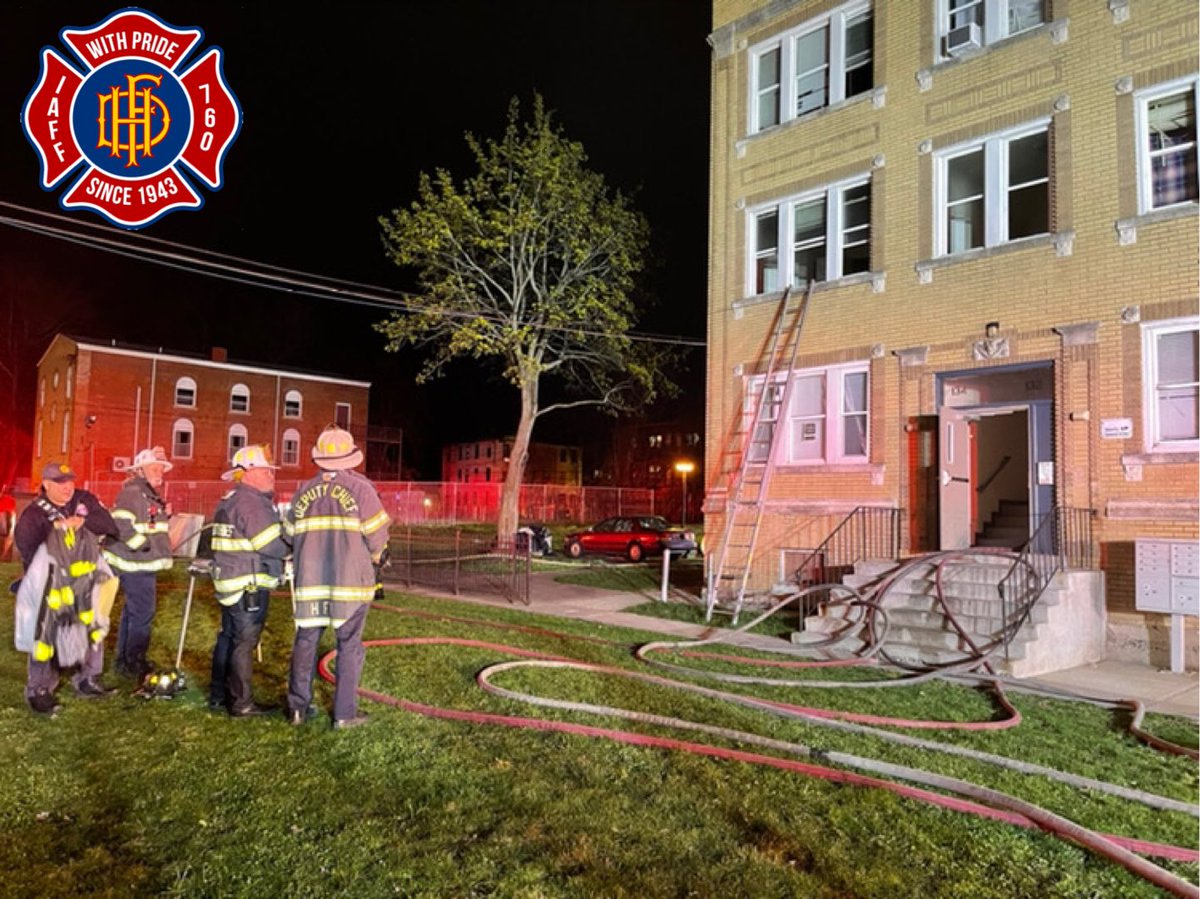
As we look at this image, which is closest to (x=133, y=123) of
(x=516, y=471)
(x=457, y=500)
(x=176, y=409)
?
(x=516, y=471)

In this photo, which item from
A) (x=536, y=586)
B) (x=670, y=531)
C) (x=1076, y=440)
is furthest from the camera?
(x=670, y=531)

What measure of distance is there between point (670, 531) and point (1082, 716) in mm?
18867

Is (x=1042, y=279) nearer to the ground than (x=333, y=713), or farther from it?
farther from it

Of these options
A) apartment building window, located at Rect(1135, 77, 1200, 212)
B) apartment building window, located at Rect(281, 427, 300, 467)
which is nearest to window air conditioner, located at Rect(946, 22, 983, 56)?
apartment building window, located at Rect(1135, 77, 1200, 212)

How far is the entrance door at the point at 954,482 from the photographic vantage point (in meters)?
12.0

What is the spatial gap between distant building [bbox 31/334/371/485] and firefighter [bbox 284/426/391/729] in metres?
39.3

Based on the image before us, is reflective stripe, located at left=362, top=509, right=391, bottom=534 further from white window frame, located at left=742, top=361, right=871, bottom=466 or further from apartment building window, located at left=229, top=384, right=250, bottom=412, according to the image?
apartment building window, located at left=229, top=384, right=250, bottom=412

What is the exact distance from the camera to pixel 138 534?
276 inches

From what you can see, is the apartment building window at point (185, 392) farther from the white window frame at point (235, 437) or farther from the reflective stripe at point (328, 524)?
the reflective stripe at point (328, 524)

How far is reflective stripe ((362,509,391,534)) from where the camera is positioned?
5.79 metres

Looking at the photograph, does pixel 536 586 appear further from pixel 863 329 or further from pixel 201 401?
pixel 201 401

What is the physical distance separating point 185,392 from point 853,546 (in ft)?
136

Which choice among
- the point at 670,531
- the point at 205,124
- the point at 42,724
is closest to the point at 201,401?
the point at 670,531

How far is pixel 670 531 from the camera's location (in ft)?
84.2
